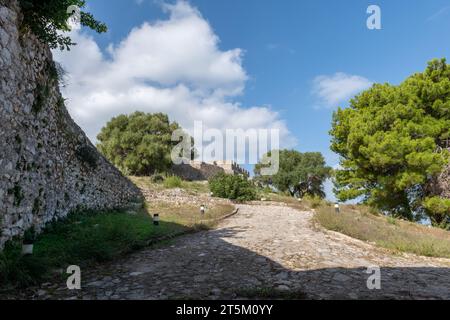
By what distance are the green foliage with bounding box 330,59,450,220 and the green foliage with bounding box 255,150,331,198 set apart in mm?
18903

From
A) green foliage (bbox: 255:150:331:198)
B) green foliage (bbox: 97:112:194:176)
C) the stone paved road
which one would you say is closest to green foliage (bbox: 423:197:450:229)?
the stone paved road

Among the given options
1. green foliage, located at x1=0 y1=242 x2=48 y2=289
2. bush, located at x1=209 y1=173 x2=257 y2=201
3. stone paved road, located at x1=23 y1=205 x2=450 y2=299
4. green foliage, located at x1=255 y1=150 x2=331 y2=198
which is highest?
green foliage, located at x1=255 y1=150 x2=331 y2=198

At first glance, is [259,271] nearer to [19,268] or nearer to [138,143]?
[19,268]

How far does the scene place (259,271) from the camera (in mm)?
6395

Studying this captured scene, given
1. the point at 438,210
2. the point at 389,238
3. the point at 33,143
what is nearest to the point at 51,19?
the point at 33,143

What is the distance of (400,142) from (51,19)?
732 inches

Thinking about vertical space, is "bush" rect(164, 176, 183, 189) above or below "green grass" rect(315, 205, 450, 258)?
above

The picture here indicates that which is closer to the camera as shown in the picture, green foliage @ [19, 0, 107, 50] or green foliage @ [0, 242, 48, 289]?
green foliage @ [0, 242, 48, 289]

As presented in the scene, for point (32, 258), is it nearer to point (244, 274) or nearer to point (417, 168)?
point (244, 274)

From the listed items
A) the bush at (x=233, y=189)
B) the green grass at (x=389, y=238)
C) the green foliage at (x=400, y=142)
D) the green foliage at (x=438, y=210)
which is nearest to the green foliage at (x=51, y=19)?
the green grass at (x=389, y=238)

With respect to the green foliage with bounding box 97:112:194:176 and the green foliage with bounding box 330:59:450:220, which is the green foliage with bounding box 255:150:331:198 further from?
the green foliage with bounding box 330:59:450:220

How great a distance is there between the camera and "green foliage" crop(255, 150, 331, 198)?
4253 cm
